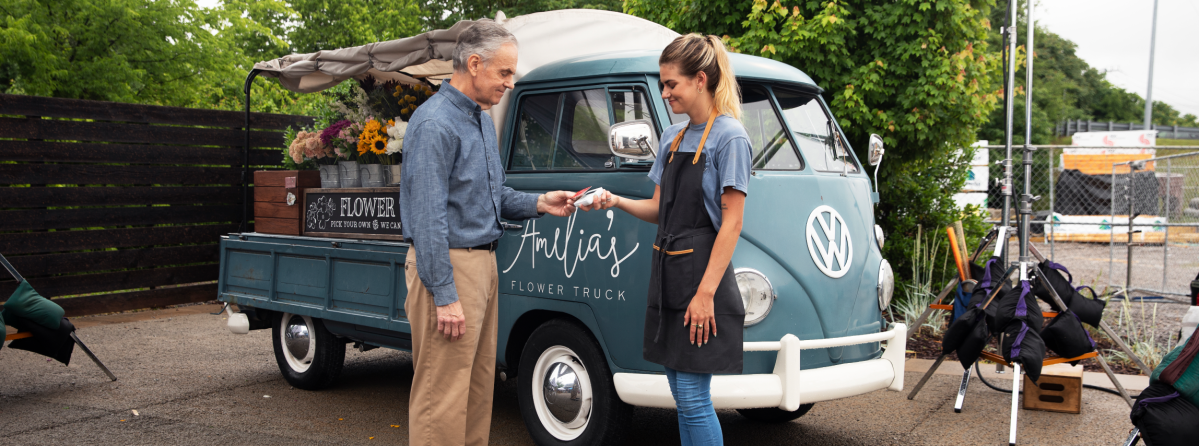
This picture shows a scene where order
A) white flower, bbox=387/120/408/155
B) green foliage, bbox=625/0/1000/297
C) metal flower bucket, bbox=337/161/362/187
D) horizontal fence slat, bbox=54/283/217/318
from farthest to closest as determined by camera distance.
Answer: horizontal fence slat, bbox=54/283/217/318, green foliage, bbox=625/0/1000/297, metal flower bucket, bbox=337/161/362/187, white flower, bbox=387/120/408/155

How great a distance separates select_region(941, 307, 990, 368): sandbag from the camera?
462 centimetres

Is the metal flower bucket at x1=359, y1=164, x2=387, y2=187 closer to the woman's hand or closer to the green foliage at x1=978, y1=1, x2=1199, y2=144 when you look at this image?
the woman's hand

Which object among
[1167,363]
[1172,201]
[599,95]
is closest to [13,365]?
[599,95]

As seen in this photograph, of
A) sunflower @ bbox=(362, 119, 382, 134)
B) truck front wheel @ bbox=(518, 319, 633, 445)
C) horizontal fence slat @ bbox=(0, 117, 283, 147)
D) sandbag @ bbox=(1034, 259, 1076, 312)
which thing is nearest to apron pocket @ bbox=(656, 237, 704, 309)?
truck front wheel @ bbox=(518, 319, 633, 445)

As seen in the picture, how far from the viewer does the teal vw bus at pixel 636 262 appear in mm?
3631

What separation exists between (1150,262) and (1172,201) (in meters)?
2.36

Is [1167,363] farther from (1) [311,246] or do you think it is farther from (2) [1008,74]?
(1) [311,246]

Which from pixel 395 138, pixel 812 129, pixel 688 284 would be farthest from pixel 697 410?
pixel 395 138

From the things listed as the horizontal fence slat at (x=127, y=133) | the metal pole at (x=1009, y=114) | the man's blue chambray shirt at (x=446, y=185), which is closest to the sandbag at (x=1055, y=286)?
the metal pole at (x=1009, y=114)

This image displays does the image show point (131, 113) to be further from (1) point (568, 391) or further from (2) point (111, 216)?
(1) point (568, 391)

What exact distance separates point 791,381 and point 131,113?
27.1 feet

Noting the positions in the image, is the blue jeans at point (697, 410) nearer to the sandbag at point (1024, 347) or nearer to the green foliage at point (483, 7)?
the sandbag at point (1024, 347)

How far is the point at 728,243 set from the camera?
2793mm

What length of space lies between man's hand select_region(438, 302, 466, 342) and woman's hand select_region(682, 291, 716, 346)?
2.58ft
